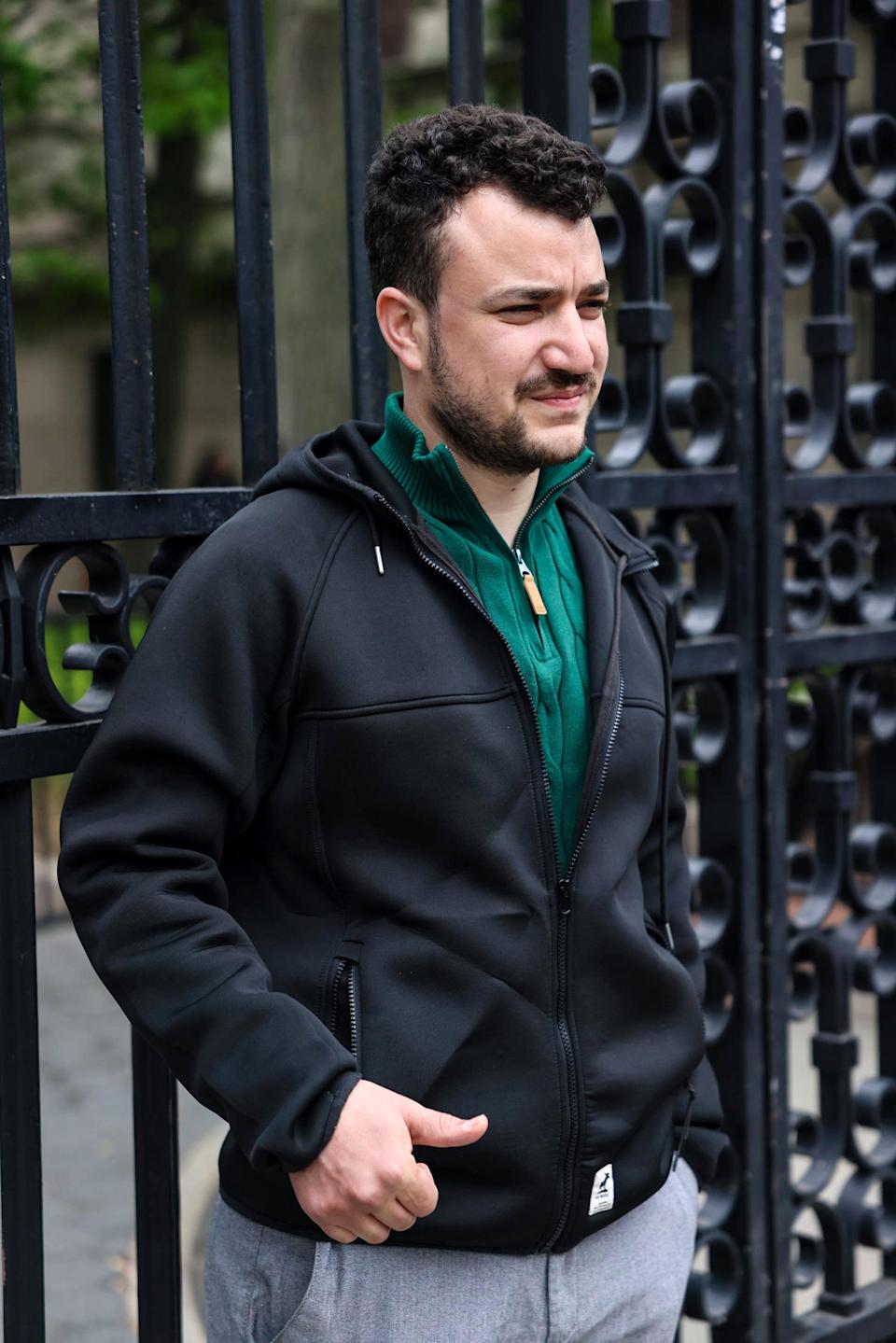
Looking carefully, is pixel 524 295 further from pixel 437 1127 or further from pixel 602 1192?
pixel 602 1192

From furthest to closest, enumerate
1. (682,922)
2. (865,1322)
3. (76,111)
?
(76,111) < (865,1322) < (682,922)

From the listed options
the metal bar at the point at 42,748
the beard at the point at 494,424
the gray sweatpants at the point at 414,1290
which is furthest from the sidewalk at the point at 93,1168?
the beard at the point at 494,424

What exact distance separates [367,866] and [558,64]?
59.0 inches

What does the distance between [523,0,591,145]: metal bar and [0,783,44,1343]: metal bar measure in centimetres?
143

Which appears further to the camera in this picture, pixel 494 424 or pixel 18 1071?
pixel 18 1071

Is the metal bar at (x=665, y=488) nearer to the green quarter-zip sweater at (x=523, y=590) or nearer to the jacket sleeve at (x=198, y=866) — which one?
the green quarter-zip sweater at (x=523, y=590)

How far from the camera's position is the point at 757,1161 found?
10.5 ft

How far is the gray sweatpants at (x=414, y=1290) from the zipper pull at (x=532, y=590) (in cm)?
79

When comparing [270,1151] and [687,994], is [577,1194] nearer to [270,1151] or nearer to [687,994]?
[687,994]

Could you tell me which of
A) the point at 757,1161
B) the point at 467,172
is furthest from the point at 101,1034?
the point at 467,172

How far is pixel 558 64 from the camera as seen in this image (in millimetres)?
2789

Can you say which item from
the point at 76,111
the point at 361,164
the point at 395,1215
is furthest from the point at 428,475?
the point at 76,111

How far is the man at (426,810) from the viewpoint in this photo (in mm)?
1875

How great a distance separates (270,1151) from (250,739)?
0.45 meters
